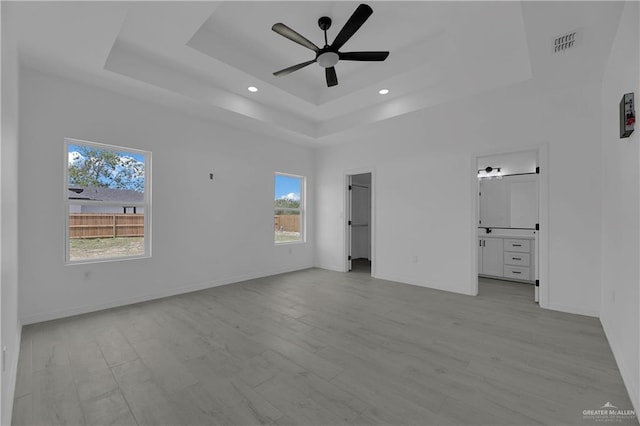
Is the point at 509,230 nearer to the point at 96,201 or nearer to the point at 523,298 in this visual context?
the point at 523,298

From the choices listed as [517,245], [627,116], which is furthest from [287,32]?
[517,245]

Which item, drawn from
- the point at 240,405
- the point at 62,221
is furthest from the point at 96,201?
the point at 240,405

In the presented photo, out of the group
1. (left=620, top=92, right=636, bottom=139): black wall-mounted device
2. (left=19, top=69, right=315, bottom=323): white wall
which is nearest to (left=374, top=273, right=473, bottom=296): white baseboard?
(left=19, top=69, right=315, bottom=323): white wall

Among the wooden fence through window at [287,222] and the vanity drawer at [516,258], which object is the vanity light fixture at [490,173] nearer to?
the vanity drawer at [516,258]

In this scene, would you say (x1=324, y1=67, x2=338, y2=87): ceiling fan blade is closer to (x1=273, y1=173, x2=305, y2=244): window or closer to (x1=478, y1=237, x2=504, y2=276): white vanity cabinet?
(x1=273, y1=173, x2=305, y2=244): window

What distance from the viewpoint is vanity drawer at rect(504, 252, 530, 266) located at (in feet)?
16.2

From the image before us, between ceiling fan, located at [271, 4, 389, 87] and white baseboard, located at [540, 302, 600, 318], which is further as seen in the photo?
white baseboard, located at [540, 302, 600, 318]

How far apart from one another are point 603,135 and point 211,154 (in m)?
5.09

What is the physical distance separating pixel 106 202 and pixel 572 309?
5.86m

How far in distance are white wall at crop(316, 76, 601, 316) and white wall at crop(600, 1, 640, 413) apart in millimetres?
329

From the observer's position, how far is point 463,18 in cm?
265

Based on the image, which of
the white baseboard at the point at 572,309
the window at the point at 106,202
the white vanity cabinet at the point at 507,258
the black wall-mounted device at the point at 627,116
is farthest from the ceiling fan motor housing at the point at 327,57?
the white vanity cabinet at the point at 507,258

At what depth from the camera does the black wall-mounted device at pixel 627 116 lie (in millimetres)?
1933

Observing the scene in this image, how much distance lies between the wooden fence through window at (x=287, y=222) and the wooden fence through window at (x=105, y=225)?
2349mm
